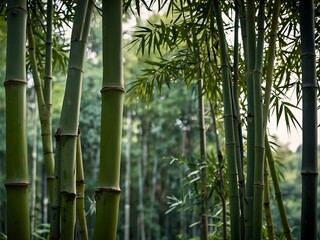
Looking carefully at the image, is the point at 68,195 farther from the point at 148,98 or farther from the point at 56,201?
the point at 148,98

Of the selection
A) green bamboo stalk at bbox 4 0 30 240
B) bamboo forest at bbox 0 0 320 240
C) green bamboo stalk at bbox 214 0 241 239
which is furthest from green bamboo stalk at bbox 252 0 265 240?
green bamboo stalk at bbox 4 0 30 240

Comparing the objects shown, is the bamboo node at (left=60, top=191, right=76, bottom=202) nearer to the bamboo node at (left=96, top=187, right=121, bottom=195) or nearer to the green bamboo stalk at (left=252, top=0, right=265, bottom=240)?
the bamboo node at (left=96, top=187, right=121, bottom=195)

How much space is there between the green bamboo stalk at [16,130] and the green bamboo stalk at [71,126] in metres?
0.10

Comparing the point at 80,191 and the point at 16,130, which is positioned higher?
the point at 16,130

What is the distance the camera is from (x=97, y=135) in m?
9.96

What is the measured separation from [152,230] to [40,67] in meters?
8.99

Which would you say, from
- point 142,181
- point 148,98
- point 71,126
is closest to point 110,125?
point 71,126

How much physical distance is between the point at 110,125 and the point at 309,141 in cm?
56

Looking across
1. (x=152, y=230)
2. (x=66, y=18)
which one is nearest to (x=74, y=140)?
(x=66, y=18)

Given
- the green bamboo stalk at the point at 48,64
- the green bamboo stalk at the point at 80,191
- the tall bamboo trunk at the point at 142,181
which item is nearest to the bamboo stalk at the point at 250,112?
the green bamboo stalk at the point at 80,191

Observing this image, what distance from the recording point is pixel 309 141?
4.20 feet

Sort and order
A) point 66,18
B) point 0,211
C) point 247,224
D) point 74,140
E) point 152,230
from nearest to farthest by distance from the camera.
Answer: point 74,140
point 247,224
point 66,18
point 0,211
point 152,230

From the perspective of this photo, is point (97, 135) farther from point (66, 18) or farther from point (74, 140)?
point (74, 140)

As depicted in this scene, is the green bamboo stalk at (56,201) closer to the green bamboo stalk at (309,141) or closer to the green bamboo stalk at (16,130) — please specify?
the green bamboo stalk at (16,130)
